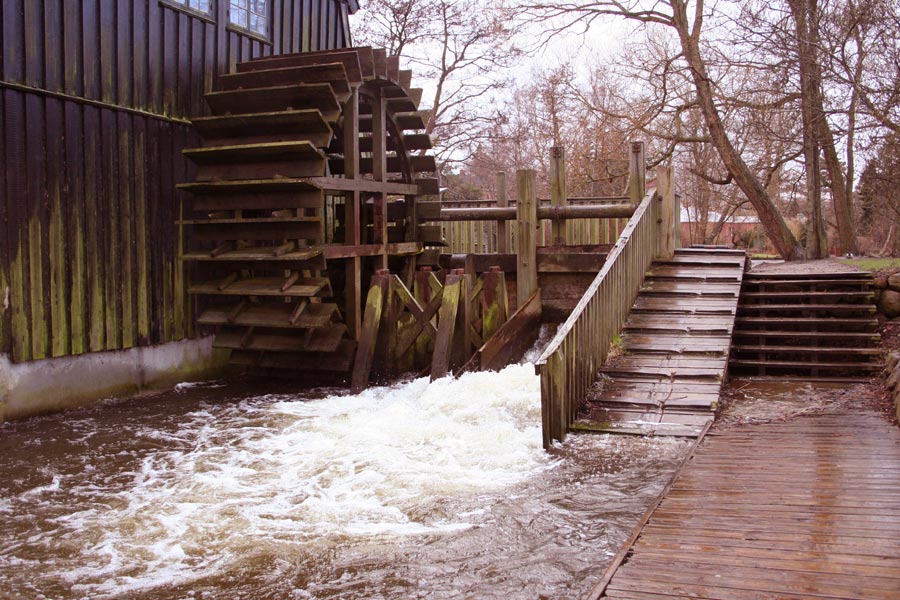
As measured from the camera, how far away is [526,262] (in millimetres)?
11125

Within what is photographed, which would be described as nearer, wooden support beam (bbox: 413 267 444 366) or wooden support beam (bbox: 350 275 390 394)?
wooden support beam (bbox: 350 275 390 394)

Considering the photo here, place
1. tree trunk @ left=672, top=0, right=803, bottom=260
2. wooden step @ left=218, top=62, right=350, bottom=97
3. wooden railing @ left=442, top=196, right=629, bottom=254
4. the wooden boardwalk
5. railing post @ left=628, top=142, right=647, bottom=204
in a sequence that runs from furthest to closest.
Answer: tree trunk @ left=672, top=0, right=803, bottom=260 → wooden railing @ left=442, top=196, right=629, bottom=254 → railing post @ left=628, top=142, right=647, bottom=204 → wooden step @ left=218, top=62, right=350, bottom=97 → the wooden boardwalk

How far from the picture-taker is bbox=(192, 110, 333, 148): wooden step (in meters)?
9.66

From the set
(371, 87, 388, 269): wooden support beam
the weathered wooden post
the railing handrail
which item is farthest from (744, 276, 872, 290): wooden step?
(371, 87, 388, 269): wooden support beam

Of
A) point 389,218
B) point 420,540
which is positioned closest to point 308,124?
point 389,218

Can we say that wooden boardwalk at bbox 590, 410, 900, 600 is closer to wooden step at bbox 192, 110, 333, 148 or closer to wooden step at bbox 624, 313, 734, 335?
wooden step at bbox 624, 313, 734, 335

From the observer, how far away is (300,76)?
1005 cm

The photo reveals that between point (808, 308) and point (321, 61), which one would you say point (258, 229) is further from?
point (808, 308)

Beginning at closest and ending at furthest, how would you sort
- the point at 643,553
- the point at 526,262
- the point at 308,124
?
the point at 643,553, the point at 308,124, the point at 526,262

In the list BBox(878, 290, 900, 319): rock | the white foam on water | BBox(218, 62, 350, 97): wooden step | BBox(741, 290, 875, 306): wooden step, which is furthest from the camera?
BBox(218, 62, 350, 97): wooden step

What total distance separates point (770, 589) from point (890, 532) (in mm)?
976

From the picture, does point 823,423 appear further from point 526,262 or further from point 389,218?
point 389,218

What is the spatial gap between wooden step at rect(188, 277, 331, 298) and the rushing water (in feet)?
4.71

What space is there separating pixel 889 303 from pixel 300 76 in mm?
7306
